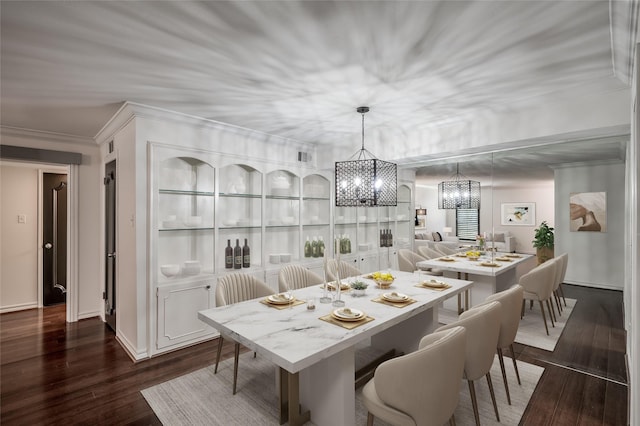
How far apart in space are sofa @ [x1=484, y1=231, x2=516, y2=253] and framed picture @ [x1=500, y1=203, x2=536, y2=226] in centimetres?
22

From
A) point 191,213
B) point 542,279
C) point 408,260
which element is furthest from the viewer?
point 408,260

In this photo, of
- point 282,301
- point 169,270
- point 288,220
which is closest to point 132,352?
point 169,270

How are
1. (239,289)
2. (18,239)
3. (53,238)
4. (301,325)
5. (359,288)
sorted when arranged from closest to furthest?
(301,325), (359,288), (239,289), (18,239), (53,238)

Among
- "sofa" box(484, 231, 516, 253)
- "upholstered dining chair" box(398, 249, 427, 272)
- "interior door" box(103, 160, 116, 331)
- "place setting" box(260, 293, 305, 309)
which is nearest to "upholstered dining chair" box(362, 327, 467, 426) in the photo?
"place setting" box(260, 293, 305, 309)

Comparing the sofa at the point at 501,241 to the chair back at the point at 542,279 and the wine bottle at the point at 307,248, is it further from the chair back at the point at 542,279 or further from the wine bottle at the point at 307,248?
the wine bottle at the point at 307,248

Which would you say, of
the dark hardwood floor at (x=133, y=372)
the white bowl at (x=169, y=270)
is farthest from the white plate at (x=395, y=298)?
the white bowl at (x=169, y=270)

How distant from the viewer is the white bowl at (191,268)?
11.0ft

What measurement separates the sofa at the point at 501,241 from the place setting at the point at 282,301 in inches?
112

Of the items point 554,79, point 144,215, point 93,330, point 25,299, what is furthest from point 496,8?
point 25,299

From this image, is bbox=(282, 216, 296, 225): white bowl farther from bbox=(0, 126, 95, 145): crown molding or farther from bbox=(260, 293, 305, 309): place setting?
bbox=(0, 126, 95, 145): crown molding

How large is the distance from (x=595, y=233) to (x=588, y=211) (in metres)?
0.26

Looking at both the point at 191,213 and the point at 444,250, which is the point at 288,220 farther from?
the point at 444,250

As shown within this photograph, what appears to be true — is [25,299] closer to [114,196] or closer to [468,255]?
[114,196]

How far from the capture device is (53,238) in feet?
16.2
